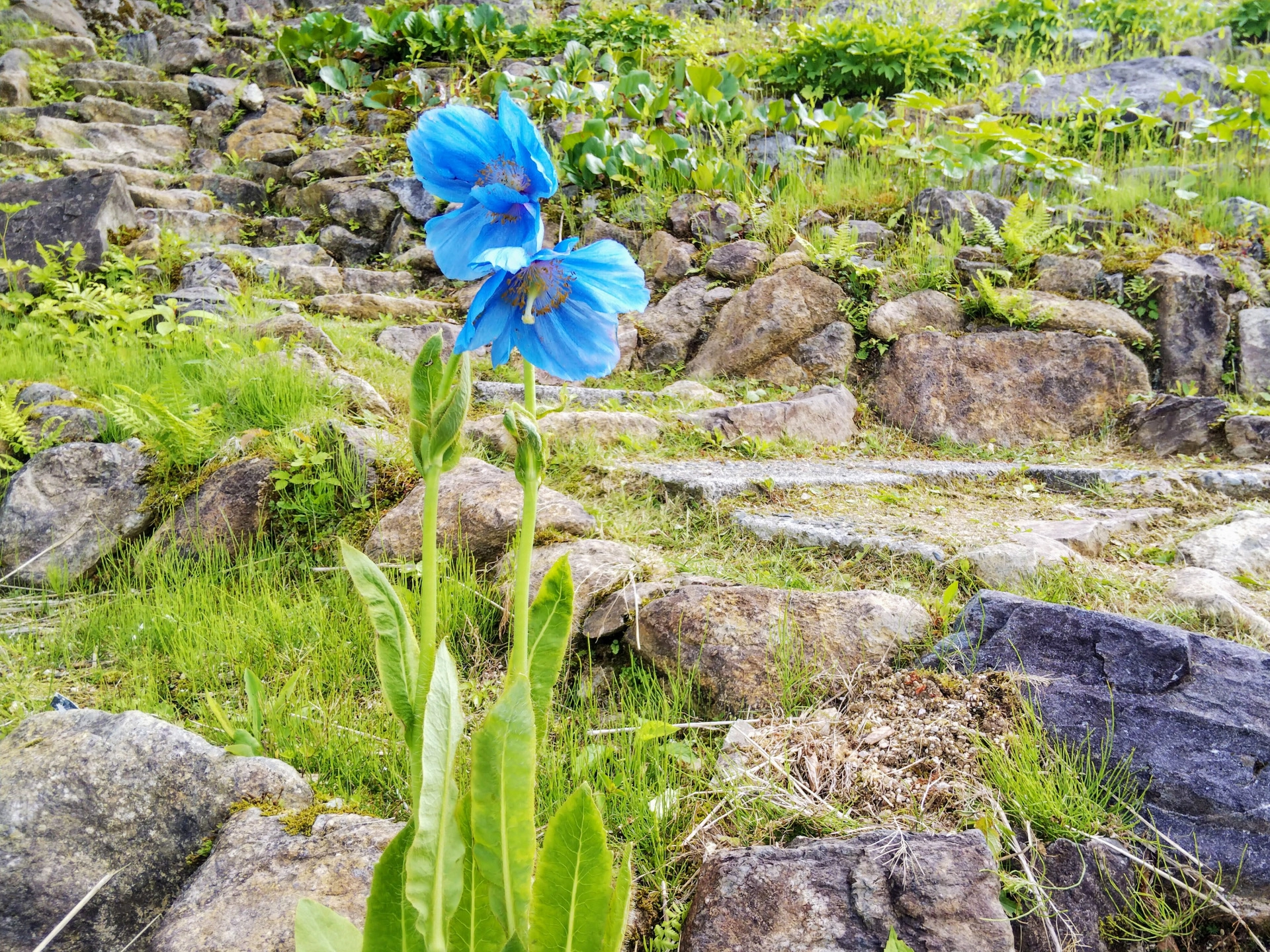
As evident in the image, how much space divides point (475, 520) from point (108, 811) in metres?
1.28

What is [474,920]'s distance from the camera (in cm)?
100

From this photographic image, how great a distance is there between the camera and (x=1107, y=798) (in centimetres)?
144

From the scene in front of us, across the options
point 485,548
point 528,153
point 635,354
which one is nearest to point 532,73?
point 635,354

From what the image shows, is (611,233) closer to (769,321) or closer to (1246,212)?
(769,321)

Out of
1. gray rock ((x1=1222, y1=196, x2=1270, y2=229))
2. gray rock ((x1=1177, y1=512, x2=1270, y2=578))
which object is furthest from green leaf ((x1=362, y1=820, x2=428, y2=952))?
gray rock ((x1=1222, y1=196, x2=1270, y2=229))

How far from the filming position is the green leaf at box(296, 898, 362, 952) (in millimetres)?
972

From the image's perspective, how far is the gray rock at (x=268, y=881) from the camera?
1198mm

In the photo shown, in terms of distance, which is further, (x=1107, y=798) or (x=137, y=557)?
(x=137, y=557)

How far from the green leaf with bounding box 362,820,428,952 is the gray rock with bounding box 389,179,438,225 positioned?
19.6ft

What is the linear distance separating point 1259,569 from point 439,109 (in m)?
2.69

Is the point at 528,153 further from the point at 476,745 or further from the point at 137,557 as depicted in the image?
the point at 137,557

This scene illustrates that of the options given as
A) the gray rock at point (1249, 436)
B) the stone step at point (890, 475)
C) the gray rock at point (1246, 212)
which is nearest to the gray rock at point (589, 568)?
the stone step at point (890, 475)

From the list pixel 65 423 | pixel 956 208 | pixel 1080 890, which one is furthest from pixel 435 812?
pixel 956 208

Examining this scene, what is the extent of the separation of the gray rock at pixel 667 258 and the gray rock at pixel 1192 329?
2.73 m
